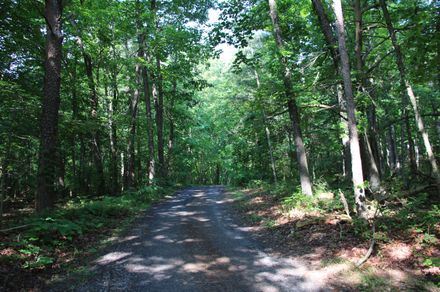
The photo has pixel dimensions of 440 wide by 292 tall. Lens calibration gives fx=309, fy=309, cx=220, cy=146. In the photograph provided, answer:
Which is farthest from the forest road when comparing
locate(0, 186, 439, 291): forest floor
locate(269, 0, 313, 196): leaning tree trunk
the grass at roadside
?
locate(269, 0, 313, 196): leaning tree trunk

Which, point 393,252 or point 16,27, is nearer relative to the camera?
point 393,252

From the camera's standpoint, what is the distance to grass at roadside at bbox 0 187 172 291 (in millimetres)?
5694

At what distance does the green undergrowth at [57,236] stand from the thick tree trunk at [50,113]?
0.79m

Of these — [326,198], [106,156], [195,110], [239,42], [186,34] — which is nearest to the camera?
[326,198]

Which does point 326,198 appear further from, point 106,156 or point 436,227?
point 106,156

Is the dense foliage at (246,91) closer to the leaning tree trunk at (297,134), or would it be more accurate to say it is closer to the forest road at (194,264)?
the leaning tree trunk at (297,134)

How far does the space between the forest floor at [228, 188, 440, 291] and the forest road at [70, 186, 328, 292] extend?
20.3 inches

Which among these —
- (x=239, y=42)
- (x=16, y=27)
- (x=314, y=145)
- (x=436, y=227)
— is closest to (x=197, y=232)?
(x=436, y=227)

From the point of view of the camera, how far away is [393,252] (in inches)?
253

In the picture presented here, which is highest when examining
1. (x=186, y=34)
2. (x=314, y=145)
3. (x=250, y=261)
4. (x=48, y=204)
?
(x=186, y=34)

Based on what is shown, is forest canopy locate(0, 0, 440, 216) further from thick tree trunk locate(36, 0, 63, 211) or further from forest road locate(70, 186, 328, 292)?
forest road locate(70, 186, 328, 292)

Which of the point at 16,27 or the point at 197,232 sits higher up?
the point at 16,27

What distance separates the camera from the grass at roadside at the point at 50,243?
569 cm

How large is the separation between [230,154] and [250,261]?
74.9 feet
